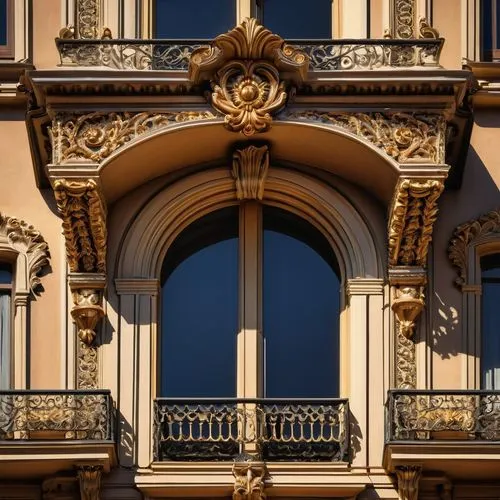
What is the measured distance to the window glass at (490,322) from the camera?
102 ft

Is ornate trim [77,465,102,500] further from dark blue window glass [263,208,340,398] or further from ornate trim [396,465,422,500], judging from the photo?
ornate trim [396,465,422,500]

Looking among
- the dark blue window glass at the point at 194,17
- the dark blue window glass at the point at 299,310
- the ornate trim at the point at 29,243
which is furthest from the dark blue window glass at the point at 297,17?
the ornate trim at the point at 29,243

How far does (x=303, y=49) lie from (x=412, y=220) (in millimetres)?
2347

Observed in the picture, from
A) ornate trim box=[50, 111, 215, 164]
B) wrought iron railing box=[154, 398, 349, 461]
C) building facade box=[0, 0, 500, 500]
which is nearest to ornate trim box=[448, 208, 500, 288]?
building facade box=[0, 0, 500, 500]

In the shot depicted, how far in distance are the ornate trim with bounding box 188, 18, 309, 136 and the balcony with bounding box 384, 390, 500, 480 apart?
3560 mm

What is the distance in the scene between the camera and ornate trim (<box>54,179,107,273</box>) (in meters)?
30.1

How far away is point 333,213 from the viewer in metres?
31.1

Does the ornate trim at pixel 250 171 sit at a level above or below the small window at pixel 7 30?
below

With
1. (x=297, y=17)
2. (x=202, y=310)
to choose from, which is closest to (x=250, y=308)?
(x=202, y=310)

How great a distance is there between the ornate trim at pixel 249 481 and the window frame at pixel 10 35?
5.96m

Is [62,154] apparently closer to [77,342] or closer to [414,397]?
[77,342]

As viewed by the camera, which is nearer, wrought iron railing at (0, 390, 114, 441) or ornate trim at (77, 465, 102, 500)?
ornate trim at (77, 465, 102, 500)

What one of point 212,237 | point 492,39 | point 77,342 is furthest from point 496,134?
point 77,342

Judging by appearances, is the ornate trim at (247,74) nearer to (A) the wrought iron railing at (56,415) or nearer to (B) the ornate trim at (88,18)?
(B) the ornate trim at (88,18)
